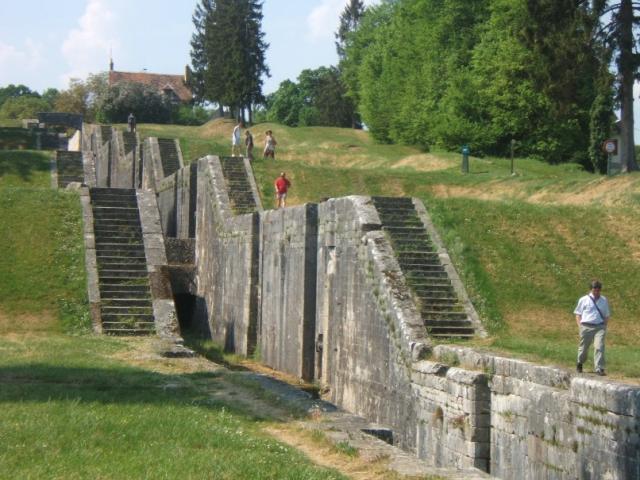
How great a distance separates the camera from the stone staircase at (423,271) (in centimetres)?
1820

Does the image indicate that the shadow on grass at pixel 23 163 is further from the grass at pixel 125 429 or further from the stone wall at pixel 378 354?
the grass at pixel 125 429

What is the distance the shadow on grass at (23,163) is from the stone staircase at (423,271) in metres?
22.2

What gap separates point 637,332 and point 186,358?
8.08m

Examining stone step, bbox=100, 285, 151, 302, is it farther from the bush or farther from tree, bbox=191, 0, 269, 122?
the bush

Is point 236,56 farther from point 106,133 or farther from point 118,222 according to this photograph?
point 118,222

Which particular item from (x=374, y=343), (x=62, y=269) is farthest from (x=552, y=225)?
(x=62, y=269)

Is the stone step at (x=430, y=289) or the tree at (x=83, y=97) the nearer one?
the stone step at (x=430, y=289)

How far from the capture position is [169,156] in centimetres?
3953

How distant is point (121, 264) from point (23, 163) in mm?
19637

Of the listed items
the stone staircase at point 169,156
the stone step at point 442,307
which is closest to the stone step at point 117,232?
the stone step at point 442,307

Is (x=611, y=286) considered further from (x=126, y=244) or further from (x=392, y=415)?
(x=126, y=244)

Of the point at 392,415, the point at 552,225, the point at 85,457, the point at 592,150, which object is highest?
the point at 592,150

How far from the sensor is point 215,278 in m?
26.8

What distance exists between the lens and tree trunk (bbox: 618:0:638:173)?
101 ft
